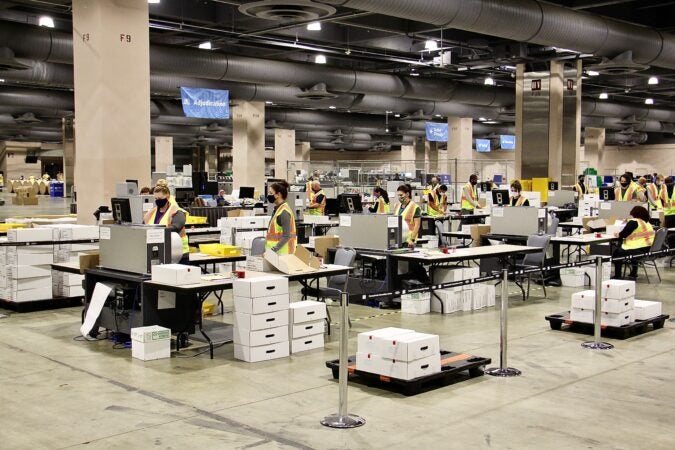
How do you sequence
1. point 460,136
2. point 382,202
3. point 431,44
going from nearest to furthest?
1. point 382,202
2. point 431,44
3. point 460,136

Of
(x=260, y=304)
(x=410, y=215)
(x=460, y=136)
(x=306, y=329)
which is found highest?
(x=460, y=136)

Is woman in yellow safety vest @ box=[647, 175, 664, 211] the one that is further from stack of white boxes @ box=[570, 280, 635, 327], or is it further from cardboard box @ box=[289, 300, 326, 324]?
cardboard box @ box=[289, 300, 326, 324]

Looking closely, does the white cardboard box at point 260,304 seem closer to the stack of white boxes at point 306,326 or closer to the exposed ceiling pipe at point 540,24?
the stack of white boxes at point 306,326

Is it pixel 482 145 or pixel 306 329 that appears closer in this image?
pixel 306 329

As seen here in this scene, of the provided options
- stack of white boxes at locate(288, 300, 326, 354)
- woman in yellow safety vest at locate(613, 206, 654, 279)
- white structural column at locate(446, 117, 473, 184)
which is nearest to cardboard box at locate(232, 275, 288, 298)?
stack of white boxes at locate(288, 300, 326, 354)

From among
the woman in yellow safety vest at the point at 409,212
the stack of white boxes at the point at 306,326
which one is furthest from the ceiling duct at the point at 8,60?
the stack of white boxes at the point at 306,326

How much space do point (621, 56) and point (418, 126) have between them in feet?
68.6

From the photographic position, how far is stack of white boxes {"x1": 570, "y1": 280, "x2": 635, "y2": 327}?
876 cm

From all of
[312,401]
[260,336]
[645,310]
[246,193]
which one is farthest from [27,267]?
[246,193]

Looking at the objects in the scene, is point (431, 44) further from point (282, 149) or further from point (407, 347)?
point (282, 149)

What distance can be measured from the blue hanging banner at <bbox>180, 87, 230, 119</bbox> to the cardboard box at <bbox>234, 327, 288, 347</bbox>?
13438 mm

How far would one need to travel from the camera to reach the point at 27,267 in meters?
10.4

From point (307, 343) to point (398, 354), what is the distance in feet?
6.16

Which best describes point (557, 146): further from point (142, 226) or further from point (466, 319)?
point (142, 226)
